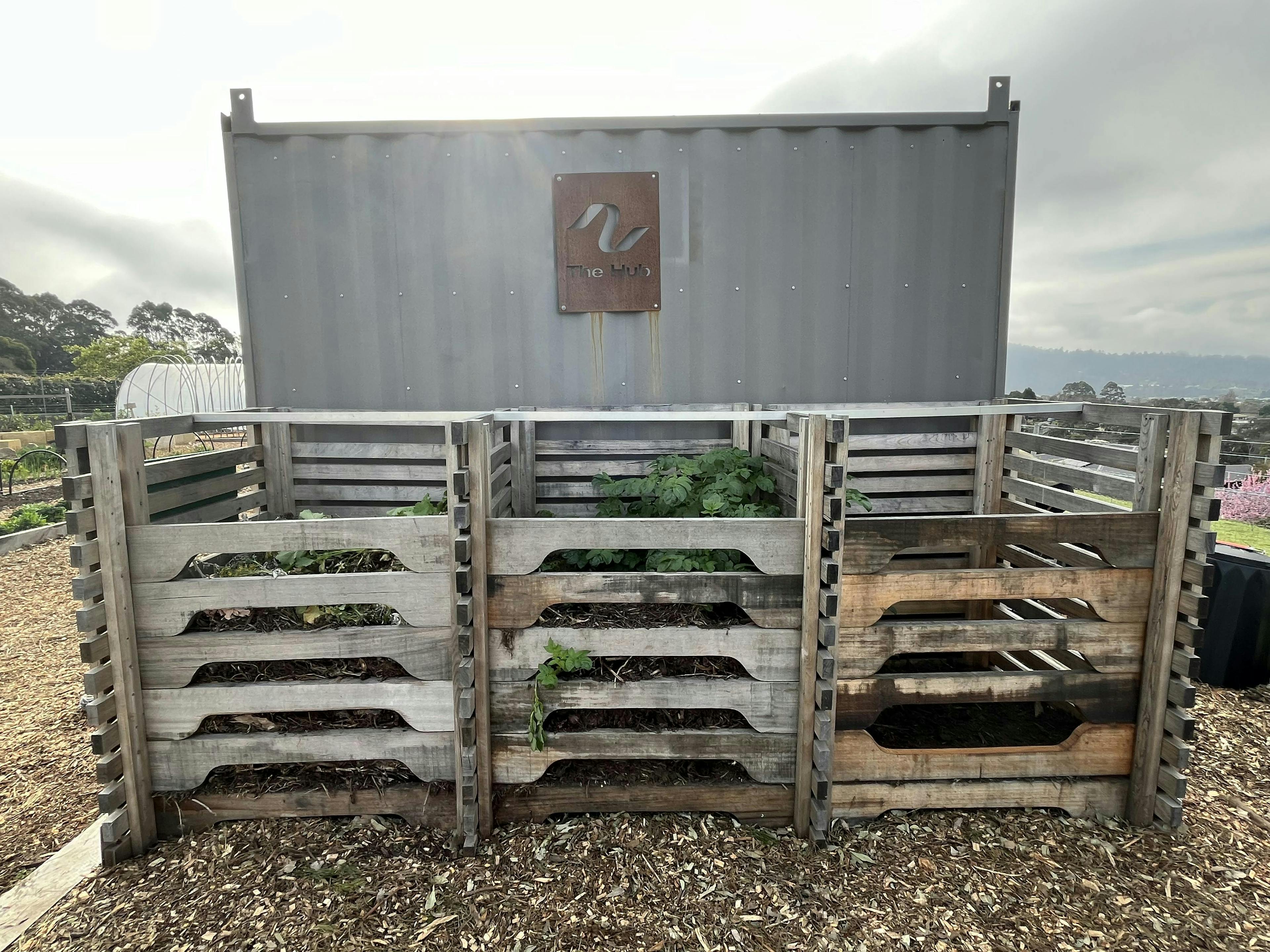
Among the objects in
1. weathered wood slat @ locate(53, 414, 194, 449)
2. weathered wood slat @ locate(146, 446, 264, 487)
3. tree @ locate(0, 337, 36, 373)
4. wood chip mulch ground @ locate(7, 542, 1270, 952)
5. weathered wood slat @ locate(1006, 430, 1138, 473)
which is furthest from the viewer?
tree @ locate(0, 337, 36, 373)

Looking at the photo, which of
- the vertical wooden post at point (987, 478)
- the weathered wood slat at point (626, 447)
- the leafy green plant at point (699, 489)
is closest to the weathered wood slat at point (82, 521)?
the leafy green plant at point (699, 489)

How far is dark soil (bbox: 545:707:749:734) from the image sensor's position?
2.66 meters

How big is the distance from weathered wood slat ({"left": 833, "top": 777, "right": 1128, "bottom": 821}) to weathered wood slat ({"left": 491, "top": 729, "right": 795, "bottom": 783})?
0.30 metres

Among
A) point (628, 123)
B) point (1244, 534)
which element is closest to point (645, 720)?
point (628, 123)

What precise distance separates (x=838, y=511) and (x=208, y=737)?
9.00ft

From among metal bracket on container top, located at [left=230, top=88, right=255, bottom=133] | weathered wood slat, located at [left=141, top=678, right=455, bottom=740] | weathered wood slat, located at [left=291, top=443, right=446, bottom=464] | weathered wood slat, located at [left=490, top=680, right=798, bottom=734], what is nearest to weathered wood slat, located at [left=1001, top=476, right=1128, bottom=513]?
weathered wood slat, located at [left=490, top=680, right=798, bottom=734]

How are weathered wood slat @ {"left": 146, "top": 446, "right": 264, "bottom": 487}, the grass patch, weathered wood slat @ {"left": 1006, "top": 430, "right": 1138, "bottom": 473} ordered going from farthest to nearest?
the grass patch < weathered wood slat @ {"left": 1006, "top": 430, "right": 1138, "bottom": 473} < weathered wood slat @ {"left": 146, "top": 446, "right": 264, "bottom": 487}

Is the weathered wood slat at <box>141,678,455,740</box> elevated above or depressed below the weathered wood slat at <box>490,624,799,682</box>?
below

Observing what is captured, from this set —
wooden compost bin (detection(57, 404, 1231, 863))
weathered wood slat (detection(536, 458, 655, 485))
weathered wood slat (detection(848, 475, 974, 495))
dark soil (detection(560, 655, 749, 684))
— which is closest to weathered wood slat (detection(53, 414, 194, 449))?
wooden compost bin (detection(57, 404, 1231, 863))

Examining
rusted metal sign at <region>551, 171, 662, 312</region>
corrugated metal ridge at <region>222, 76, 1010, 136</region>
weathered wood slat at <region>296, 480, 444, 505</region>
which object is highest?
corrugated metal ridge at <region>222, 76, 1010, 136</region>

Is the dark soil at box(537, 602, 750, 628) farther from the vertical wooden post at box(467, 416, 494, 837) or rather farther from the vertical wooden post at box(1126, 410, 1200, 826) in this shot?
the vertical wooden post at box(1126, 410, 1200, 826)

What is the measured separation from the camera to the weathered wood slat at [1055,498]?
2.92 metres

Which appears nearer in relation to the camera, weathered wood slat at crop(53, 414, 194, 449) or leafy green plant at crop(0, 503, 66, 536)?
weathered wood slat at crop(53, 414, 194, 449)

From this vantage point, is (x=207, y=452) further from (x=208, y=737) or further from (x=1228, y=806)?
(x=1228, y=806)
